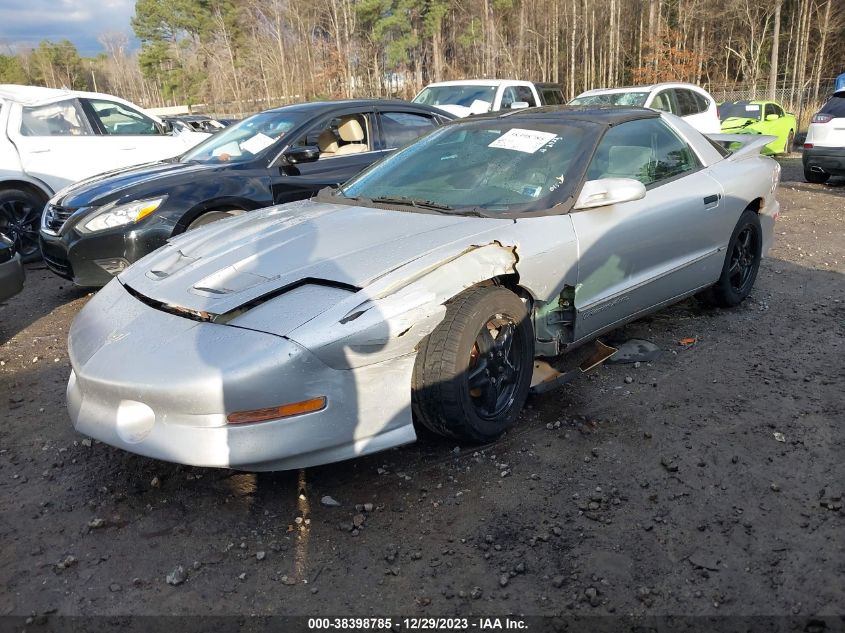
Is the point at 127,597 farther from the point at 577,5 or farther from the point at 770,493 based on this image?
the point at 577,5

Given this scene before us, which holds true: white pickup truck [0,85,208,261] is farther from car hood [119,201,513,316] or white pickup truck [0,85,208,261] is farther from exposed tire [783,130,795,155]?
exposed tire [783,130,795,155]

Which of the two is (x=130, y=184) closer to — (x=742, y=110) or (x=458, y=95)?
(x=458, y=95)

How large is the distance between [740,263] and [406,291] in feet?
10.7

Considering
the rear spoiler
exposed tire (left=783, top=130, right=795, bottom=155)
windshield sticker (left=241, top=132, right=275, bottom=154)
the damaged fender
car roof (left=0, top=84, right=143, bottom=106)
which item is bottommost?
exposed tire (left=783, top=130, right=795, bottom=155)

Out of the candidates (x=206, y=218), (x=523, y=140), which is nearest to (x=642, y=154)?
(x=523, y=140)

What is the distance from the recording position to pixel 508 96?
1143cm

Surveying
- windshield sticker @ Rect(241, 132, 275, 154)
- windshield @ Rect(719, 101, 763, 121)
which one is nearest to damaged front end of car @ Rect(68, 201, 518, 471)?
windshield sticker @ Rect(241, 132, 275, 154)

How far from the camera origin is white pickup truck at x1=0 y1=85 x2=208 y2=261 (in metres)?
7.27

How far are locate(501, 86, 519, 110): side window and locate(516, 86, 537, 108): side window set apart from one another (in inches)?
4.6

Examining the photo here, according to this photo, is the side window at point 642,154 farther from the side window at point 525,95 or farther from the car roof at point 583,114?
the side window at point 525,95

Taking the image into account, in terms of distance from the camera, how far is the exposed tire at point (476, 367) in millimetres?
2752

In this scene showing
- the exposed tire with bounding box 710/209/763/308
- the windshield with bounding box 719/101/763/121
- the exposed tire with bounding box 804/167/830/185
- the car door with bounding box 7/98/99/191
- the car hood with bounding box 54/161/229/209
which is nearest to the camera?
the exposed tire with bounding box 710/209/763/308

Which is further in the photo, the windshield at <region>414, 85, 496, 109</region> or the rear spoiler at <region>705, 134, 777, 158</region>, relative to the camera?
the windshield at <region>414, 85, 496, 109</region>

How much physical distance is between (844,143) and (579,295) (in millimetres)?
8852
